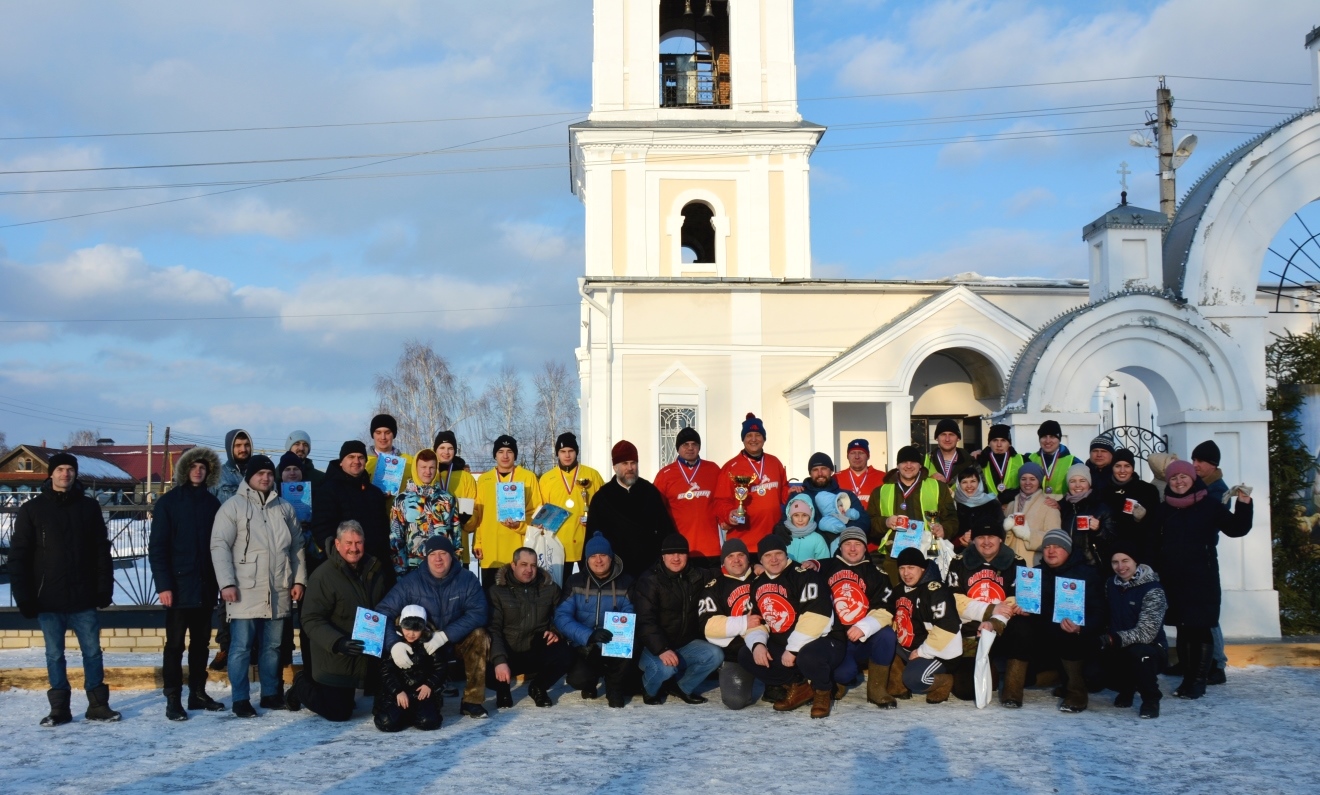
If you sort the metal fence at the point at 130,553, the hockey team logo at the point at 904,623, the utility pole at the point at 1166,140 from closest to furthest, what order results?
the hockey team logo at the point at 904,623
the metal fence at the point at 130,553
the utility pole at the point at 1166,140

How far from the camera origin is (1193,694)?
837 cm

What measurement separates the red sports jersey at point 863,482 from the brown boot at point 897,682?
5.19 feet

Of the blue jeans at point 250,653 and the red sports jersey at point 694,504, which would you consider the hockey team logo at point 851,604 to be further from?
the blue jeans at point 250,653

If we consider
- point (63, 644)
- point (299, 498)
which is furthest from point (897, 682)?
point (63, 644)

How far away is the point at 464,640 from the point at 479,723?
0.59m

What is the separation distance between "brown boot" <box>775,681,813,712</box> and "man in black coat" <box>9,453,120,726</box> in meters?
4.54

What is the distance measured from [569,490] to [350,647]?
230 centimetres

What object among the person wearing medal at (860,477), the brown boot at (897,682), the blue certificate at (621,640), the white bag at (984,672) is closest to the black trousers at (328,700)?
the blue certificate at (621,640)

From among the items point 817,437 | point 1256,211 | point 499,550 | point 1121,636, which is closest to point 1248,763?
point 1121,636

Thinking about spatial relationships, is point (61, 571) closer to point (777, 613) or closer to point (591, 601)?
point (591, 601)

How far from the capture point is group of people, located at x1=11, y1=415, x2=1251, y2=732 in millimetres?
7852

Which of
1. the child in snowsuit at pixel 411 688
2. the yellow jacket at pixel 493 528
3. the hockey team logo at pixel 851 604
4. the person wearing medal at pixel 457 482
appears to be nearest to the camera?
the child in snowsuit at pixel 411 688

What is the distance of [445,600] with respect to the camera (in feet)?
26.4

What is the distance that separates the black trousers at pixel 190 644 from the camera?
310 inches
